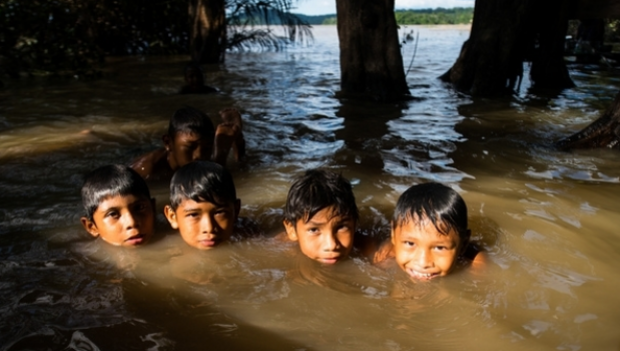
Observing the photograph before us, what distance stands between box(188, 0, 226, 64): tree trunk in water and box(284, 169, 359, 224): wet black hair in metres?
10.5

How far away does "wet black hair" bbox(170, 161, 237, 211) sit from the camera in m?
3.21

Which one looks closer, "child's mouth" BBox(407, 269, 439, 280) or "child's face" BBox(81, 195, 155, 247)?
"child's mouth" BBox(407, 269, 439, 280)

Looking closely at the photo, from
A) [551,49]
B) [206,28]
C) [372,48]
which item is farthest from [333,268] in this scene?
[206,28]

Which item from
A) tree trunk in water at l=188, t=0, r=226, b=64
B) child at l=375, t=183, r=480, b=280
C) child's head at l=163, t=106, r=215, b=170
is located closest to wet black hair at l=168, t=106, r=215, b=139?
child's head at l=163, t=106, r=215, b=170

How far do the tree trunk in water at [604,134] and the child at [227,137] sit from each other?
122 inches

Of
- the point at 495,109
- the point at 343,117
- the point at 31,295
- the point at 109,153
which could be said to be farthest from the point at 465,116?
the point at 31,295

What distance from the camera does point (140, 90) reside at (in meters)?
9.36

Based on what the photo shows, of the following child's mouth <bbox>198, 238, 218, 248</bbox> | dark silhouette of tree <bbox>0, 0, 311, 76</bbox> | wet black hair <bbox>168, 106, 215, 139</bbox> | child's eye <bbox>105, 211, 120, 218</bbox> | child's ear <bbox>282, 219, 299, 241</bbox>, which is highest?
dark silhouette of tree <bbox>0, 0, 311, 76</bbox>

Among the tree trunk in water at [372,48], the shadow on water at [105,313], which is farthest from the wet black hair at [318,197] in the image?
the tree trunk in water at [372,48]

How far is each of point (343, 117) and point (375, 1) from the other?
2.11 m

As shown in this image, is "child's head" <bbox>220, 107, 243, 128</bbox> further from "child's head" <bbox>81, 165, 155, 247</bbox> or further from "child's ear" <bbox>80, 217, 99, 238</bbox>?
"child's ear" <bbox>80, 217, 99, 238</bbox>

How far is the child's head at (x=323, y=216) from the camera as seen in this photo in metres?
2.97

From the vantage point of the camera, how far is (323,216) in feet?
9.77

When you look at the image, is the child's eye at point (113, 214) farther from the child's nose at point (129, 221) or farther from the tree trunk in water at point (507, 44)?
the tree trunk in water at point (507, 44)
